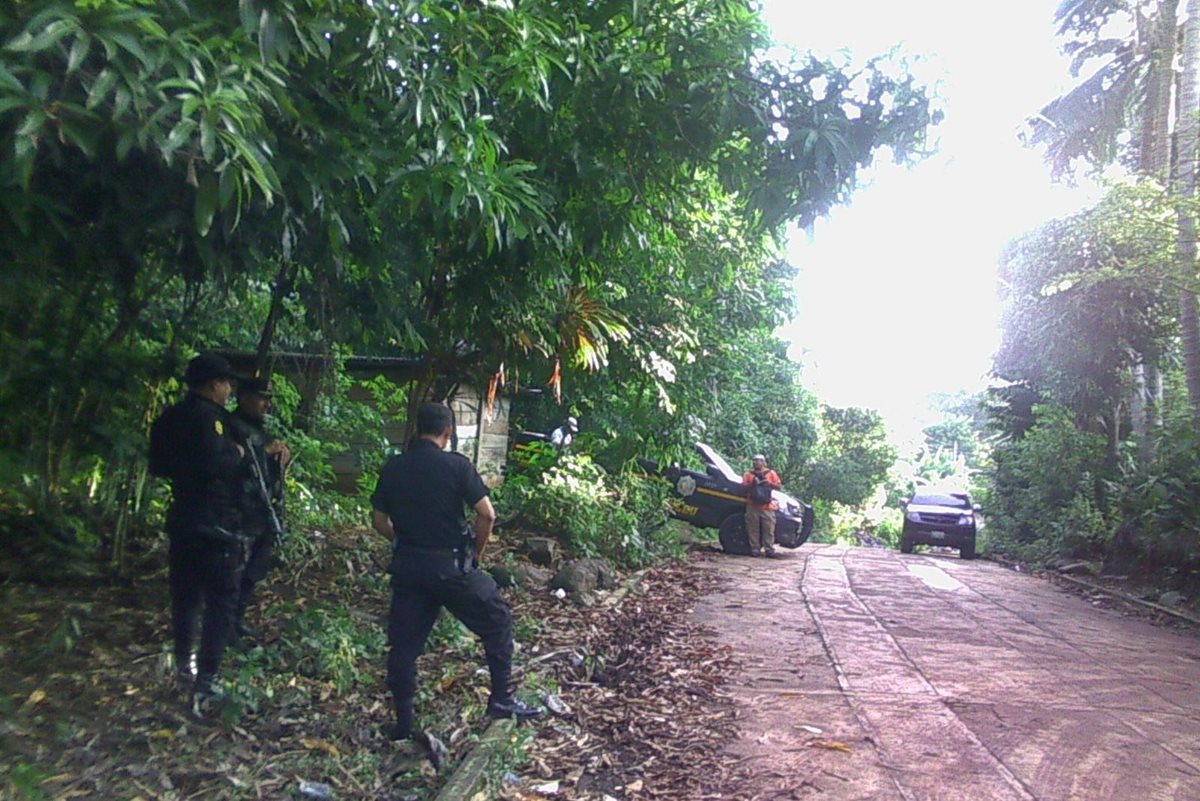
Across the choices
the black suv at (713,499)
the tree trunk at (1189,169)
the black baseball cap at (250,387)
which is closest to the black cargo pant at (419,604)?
the black baseball cap at (250,387)

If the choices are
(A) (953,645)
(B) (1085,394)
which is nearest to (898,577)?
(A) (953,645)

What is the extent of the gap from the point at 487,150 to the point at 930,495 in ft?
79.0

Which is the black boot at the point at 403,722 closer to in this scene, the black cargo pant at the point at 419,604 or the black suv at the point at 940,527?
the black cargo pant at the point at 419,604

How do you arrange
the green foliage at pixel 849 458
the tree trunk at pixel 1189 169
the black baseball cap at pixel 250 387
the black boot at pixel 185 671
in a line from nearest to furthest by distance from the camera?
the black boot at pixel 185 671, the black baseball cap at pixel 250 387, the tree trunk at pixel 1189 169, the green foliage at pixel 849 458

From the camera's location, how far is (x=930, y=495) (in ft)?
90.4

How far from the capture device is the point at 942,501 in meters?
27.1

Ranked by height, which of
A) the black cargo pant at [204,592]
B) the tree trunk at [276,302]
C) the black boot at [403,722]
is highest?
the tree trunk at [276,302]

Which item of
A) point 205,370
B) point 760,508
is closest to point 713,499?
point 760,508

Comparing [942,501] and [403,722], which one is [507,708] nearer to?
[403,722]

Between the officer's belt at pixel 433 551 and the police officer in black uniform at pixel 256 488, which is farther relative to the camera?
the police officer in black uniform at pixel 256 488

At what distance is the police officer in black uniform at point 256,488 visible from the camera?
6.11 metres

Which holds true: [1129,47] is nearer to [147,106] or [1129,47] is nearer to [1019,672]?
[1019,672]

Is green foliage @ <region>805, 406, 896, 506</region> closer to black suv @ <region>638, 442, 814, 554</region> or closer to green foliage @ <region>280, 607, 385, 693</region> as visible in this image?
black suv @ <region>638, 442, 814, 554</region>

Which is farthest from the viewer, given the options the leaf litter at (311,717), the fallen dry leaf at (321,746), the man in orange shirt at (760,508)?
the man in orange shirt at (760,508)
